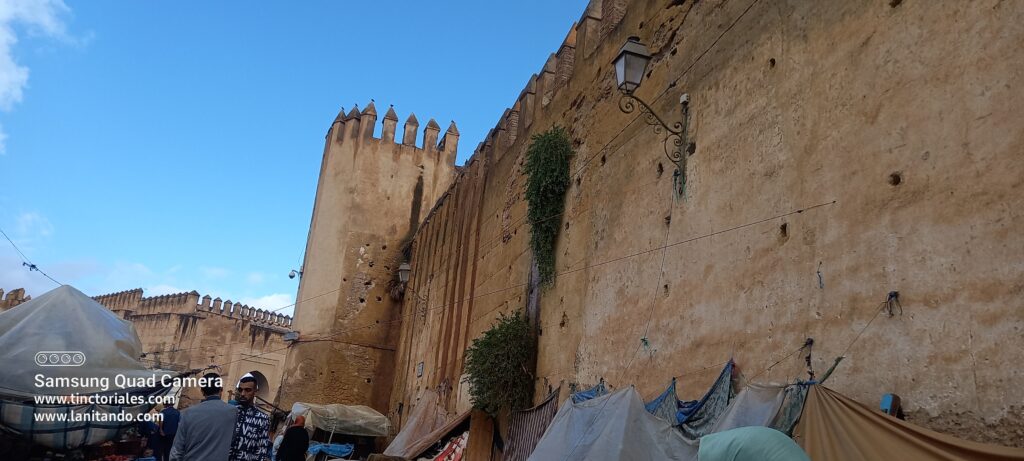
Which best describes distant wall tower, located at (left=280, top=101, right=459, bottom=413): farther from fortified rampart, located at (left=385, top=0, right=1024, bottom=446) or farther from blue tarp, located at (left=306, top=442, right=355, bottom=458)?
fortified rampart, located at (left=385, top=0, right=1024, bottom=446)

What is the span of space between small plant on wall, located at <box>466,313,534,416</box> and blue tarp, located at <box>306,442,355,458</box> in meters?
6.23

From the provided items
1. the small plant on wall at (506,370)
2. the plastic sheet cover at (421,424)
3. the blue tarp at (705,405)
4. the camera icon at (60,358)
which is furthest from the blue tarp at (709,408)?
the plastic sheet cover at (421,424)

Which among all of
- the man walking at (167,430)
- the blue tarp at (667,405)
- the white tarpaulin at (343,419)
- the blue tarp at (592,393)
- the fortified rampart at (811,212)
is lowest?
the man walking at (167,430)

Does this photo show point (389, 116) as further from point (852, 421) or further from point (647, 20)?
point (852, 421)

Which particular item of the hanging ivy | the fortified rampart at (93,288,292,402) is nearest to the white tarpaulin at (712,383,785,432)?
the hanging ivy

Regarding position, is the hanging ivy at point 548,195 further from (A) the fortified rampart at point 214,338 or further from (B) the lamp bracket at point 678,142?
(A) the fortified rampart at point 214,338

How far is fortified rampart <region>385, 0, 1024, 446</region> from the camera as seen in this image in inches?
136

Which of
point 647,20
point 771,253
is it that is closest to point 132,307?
point 647,20

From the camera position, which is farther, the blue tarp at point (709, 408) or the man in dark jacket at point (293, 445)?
the man in dark jacket at point (293, 445)

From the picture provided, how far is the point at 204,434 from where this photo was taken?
14.3 ft

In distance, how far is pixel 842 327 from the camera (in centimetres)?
421

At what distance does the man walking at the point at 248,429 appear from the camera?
177 inches

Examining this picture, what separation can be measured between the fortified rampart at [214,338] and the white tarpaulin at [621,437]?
25.6 meters

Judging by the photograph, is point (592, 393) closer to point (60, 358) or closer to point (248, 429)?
point (248, 429)
